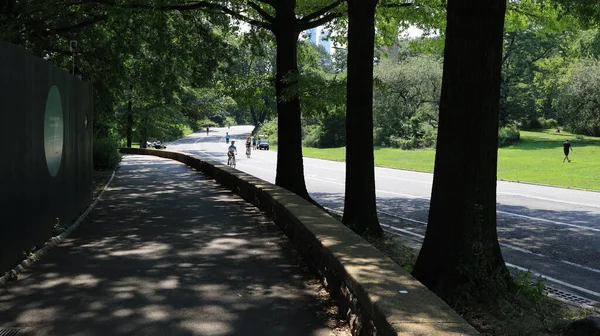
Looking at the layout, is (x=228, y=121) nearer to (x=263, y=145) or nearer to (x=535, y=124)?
(x=263, y=145)

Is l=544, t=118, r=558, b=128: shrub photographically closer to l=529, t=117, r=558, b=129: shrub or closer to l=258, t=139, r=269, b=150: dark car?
l=529, t=117, r=558, b=129: shrub

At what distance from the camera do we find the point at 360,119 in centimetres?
1093

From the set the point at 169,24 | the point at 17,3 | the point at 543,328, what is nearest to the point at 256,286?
the point at 543,328

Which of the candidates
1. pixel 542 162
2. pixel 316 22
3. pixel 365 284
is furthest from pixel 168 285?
pixel 542 162

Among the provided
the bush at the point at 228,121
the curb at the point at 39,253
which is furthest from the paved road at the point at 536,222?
the bush at the point at 228,121

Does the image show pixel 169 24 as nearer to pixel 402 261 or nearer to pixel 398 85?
pixel 402 261

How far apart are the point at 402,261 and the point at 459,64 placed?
386 cm

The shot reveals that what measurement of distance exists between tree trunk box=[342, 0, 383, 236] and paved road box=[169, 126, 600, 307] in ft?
5.01

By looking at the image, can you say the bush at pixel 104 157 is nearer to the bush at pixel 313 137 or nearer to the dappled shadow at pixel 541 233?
the dappled shadow at pixel 541 233

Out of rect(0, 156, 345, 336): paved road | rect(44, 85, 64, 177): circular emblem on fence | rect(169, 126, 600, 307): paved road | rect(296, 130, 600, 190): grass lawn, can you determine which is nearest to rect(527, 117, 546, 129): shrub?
rect(296, 130, 600, 190): grass lawn

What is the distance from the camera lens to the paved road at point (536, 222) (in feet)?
32.1

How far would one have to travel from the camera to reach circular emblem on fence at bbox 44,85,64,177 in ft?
27.8

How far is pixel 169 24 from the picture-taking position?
21547 mm

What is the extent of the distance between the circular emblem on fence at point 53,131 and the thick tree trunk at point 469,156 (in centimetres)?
554
